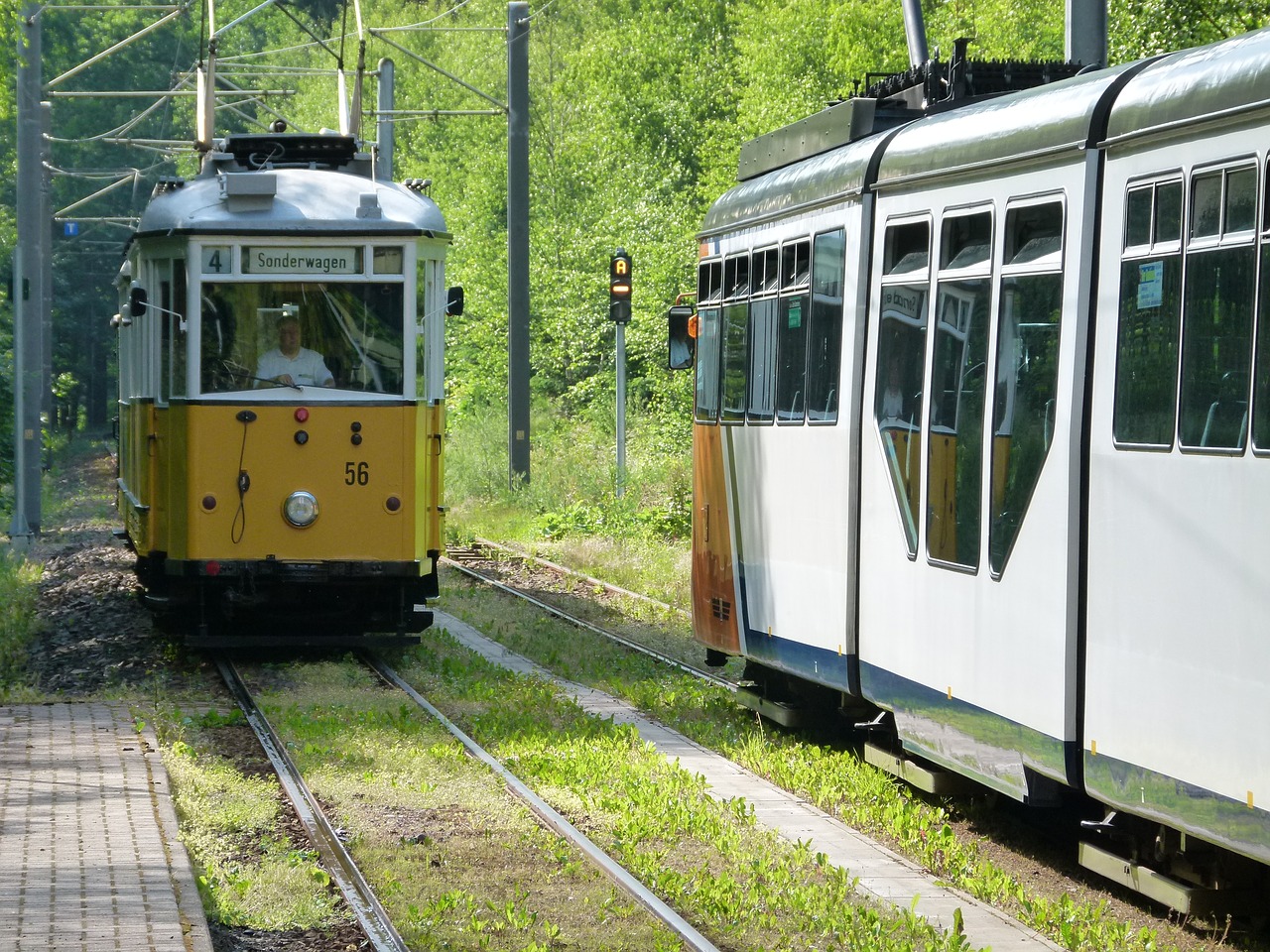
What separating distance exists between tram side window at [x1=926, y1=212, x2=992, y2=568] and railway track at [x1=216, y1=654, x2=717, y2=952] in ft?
6.30

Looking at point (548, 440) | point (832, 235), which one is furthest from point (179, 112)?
point (832, 235)

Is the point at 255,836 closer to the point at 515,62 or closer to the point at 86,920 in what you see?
the point at 86,920

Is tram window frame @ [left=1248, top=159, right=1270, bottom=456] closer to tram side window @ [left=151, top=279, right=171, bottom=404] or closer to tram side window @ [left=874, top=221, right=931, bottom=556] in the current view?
tram side window @ [left=874, top=221, right=931, bottom=556]

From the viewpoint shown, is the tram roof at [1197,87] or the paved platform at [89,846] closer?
the tram roof at [1197,87]

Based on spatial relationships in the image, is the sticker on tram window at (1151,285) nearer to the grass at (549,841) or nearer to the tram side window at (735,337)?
the grass at (549,841)

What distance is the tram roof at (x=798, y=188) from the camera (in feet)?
30.2

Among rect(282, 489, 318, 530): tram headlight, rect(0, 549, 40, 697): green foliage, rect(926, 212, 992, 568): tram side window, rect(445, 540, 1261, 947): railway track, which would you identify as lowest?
rect(0, 549, 40, 697): green foliage

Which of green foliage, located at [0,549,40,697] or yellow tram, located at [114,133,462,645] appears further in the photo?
green foliage, located at [0,549,40,697]

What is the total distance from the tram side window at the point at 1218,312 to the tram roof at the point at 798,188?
124 inches

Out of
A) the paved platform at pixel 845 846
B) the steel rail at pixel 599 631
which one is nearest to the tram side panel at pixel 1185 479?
the paved platform at pixel 845 846

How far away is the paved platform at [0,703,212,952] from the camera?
20.9 feet

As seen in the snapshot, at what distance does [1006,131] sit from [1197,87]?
5.02ft

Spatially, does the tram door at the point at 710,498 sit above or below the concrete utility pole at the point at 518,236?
below

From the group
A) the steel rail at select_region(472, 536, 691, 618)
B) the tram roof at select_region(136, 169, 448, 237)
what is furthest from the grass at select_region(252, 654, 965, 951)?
the steel rail at select_region(472, 536, 691, 618)
